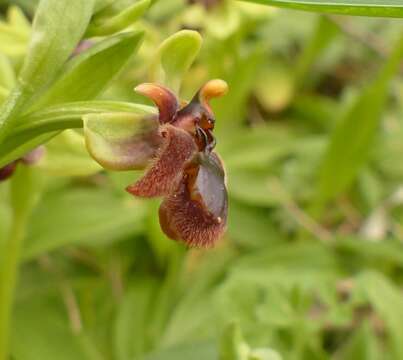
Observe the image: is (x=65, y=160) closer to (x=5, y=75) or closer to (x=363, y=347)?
(x=5, y=75)

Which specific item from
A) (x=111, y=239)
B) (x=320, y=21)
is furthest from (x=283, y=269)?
(x=320, y=21)

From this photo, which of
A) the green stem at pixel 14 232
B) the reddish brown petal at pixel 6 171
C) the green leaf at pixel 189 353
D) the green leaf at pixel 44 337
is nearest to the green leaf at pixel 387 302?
the green leaf at pixel 189 353

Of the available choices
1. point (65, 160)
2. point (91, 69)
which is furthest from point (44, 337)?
point (91, 69)

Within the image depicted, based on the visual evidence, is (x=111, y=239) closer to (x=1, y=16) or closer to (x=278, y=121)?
(x=278, y=121)

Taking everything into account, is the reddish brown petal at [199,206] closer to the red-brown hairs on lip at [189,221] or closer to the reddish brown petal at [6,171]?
the red-brown hairs on lip at [189,221]

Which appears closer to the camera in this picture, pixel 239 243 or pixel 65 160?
pixel 65 160
